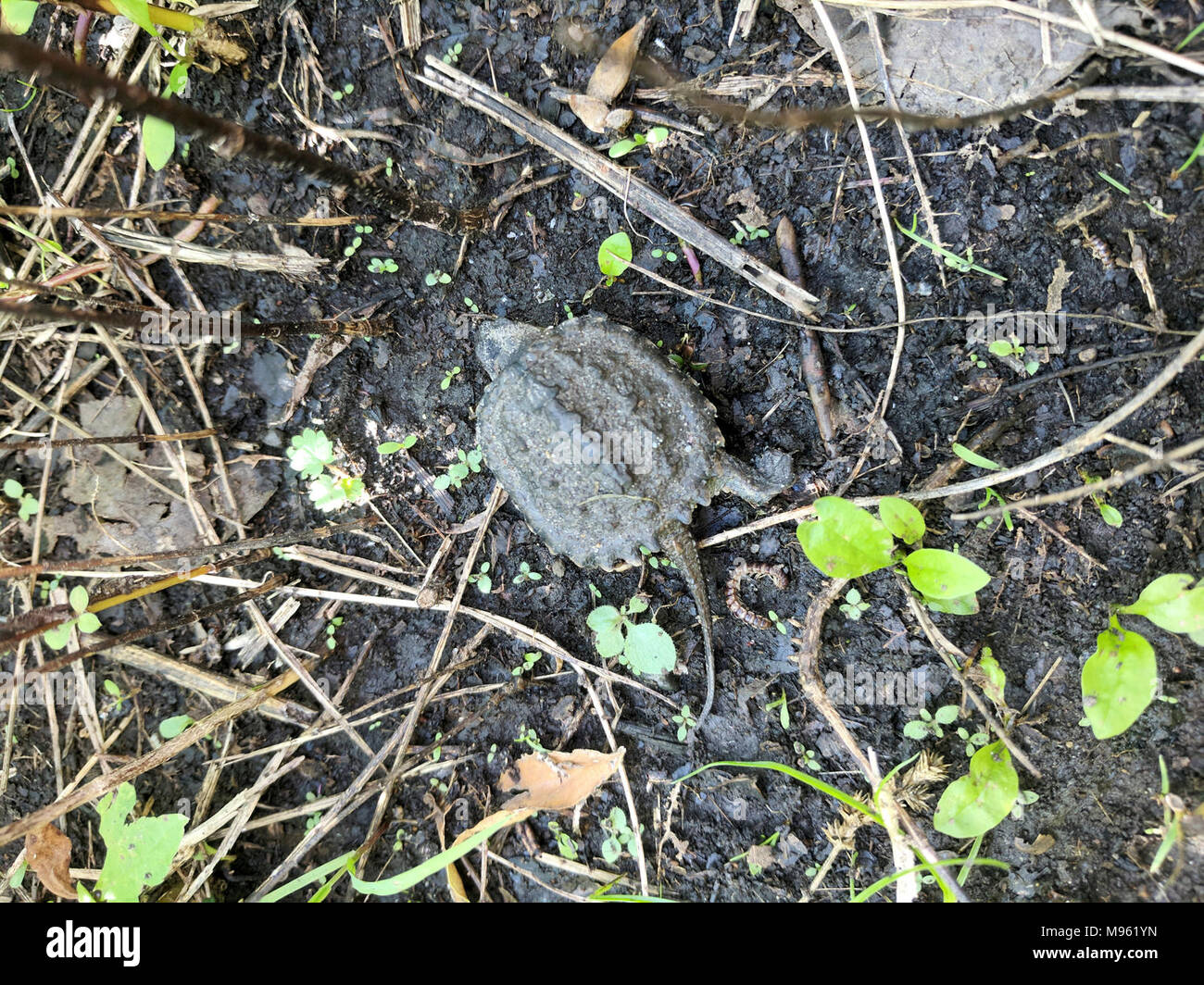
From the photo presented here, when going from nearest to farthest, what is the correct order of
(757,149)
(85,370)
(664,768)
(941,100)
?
(941,100) → (757,149) → (664,768) → (85,370)

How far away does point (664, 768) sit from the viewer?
3.19 m

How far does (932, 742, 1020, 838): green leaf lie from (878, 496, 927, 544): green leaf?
3.00 ft

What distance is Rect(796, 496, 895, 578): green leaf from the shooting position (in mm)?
2654

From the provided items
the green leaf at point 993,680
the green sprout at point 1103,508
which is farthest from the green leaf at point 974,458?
the green leaf at point 993,680

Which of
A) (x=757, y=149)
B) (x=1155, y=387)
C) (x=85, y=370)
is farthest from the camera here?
(x=85, y=370)

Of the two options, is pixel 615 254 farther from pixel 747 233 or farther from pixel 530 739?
pixel 530 739

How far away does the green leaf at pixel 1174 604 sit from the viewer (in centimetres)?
249

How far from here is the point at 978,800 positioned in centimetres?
271

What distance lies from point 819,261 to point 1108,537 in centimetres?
161

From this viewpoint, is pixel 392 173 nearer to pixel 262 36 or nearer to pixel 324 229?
pixel 324 229

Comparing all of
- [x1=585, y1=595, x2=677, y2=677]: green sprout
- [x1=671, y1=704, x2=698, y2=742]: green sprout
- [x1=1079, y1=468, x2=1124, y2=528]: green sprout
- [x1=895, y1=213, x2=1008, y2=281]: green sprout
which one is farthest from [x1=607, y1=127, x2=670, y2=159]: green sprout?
[x1=671, y1=704, x2=698, y2=742]: green sprout

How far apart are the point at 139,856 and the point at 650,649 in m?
2.20

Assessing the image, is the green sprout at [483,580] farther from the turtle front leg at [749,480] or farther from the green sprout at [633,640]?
the turtle front leg at [749,480]
